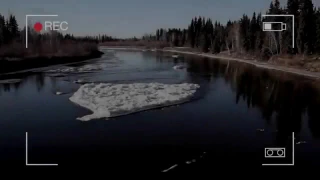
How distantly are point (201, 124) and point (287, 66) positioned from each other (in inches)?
1080

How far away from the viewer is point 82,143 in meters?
10.5

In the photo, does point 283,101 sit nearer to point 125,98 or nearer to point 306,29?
point 125,98

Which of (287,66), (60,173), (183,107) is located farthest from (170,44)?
(60,173)

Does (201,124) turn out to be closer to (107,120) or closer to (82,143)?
(107,120)

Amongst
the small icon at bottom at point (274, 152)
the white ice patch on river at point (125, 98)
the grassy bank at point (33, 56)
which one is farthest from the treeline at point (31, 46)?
the small icon at bottom at point (274, 152)

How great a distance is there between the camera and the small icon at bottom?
9492 mm

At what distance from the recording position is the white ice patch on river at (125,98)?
580 inches

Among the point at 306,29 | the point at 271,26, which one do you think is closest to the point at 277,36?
the point at 306,29

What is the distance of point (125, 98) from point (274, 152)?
9169 millimetres

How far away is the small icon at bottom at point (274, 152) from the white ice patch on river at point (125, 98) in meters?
6.58

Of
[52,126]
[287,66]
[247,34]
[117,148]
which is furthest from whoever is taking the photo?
[247,34]

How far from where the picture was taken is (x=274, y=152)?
9.87 metres

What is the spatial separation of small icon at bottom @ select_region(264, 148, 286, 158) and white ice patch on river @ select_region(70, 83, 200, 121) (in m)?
6.58

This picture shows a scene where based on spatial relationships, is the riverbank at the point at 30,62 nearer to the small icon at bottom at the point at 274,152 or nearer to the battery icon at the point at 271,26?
the battery icon at the point at 271,26
